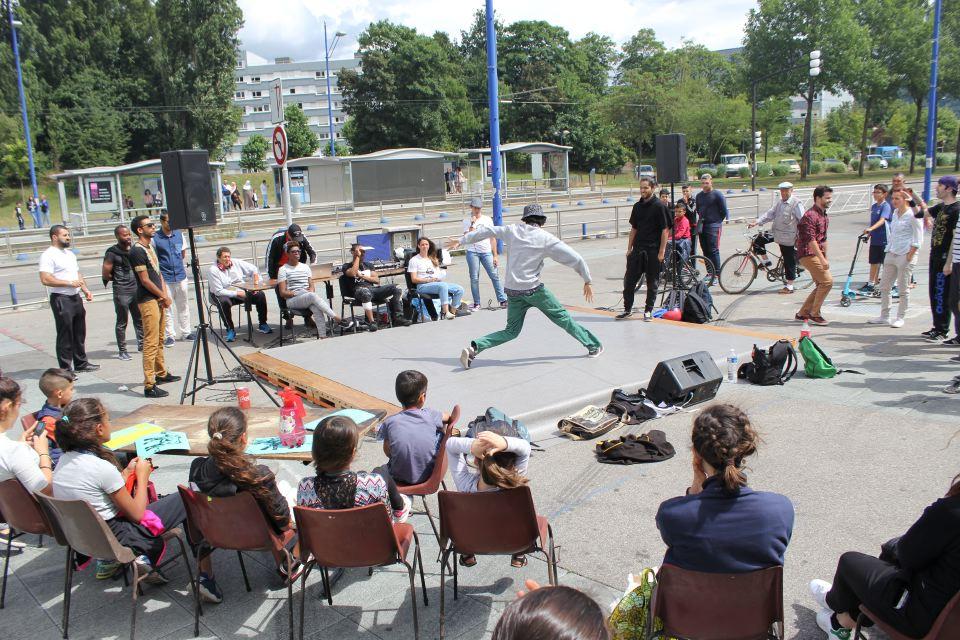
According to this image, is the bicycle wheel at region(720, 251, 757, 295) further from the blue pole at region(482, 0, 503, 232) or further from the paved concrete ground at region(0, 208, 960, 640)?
the blue pole at region(482, 0, 503, 232)

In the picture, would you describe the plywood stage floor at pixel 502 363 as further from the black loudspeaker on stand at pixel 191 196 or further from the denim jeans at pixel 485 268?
the denim jeans at pixel 485 268

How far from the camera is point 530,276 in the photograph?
25.7 feet

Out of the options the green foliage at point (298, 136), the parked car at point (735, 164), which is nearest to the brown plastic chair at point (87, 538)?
the parked car at point (735, 164)

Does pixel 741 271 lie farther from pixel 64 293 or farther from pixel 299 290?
pixel 64 293

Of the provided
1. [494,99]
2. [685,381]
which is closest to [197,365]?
[685,381]

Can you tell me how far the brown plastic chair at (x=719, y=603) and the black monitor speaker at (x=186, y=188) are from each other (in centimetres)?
581

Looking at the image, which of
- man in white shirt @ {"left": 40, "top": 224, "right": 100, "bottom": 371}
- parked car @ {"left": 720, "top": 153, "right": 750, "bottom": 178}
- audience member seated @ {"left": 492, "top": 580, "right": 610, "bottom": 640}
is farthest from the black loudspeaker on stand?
parked car @ {"left": 720, "top": 153, "right": 750, "bottom": 178}

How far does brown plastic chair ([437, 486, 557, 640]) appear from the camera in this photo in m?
3.60

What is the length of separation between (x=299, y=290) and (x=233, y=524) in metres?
6.54

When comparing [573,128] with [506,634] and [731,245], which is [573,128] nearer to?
[731,245]

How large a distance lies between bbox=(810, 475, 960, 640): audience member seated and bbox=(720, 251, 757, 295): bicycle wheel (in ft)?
32.2

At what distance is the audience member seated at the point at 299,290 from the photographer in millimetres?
10039

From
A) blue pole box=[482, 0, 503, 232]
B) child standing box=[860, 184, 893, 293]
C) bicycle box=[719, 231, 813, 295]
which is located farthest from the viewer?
blue pole box=[482, 0, 503, 232]

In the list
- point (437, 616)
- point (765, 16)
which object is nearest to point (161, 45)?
point (765, 16)
